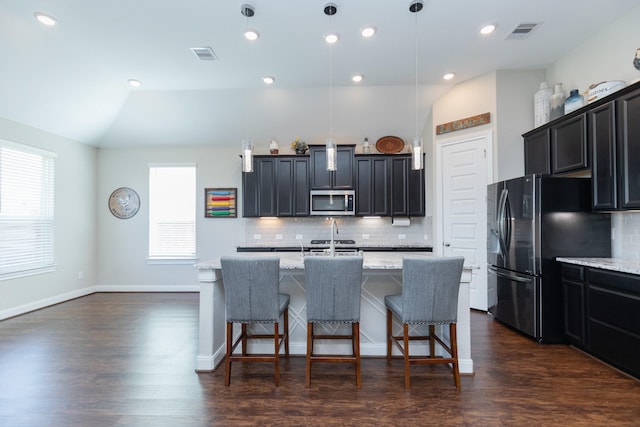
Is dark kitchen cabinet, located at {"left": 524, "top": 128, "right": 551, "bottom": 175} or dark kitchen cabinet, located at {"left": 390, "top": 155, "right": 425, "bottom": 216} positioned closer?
dark kitchen cabinet, located at {"left": 524, "top": 128, "right": 551, "bottom": 175}

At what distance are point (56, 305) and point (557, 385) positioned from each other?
655 cm

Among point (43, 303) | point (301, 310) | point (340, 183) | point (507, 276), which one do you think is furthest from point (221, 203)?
point (507, 276)

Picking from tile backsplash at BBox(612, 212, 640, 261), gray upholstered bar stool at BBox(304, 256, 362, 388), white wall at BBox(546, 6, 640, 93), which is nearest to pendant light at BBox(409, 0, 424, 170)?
gray upholstered bar stool at BBox(304, 256, 362, 388)

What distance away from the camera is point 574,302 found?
298cm

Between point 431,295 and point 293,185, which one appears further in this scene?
point 293,185

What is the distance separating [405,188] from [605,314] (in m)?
3.16

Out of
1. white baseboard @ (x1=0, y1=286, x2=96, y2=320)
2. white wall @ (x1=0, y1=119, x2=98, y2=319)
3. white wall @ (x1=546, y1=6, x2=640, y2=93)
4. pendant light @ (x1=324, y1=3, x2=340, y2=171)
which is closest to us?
pendant light @ (x1=324, y1=3, x2=340, y2=171)

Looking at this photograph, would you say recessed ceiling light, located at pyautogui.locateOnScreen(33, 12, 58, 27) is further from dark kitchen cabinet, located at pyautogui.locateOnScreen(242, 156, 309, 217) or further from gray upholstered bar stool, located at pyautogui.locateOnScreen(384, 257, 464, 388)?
gray upholstered bar stool, located at pyautogui.locateOnScreen(384, 257, 464, 388)

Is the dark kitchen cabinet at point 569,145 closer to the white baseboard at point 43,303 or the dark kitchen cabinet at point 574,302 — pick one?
the dark kitchen cabinet at point 574,302

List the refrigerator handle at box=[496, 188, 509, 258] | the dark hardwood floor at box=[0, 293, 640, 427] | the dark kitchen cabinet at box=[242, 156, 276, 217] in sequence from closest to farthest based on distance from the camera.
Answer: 1. the dark hardwood floor at box=[0, 293, 640, 427]
2. the refrigerator handle at box=[496, 188, 509, 258]
3. the dark kitchen cabinet at box=[242, 156, 276, 217]

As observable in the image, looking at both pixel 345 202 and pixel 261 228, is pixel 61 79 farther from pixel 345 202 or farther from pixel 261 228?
pixel 345 202

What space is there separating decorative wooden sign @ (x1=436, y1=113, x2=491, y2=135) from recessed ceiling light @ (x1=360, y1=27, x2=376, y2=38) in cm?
205

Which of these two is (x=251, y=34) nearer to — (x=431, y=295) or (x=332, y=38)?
(x=332, y=38)

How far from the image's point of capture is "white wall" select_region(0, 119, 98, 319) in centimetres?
424
